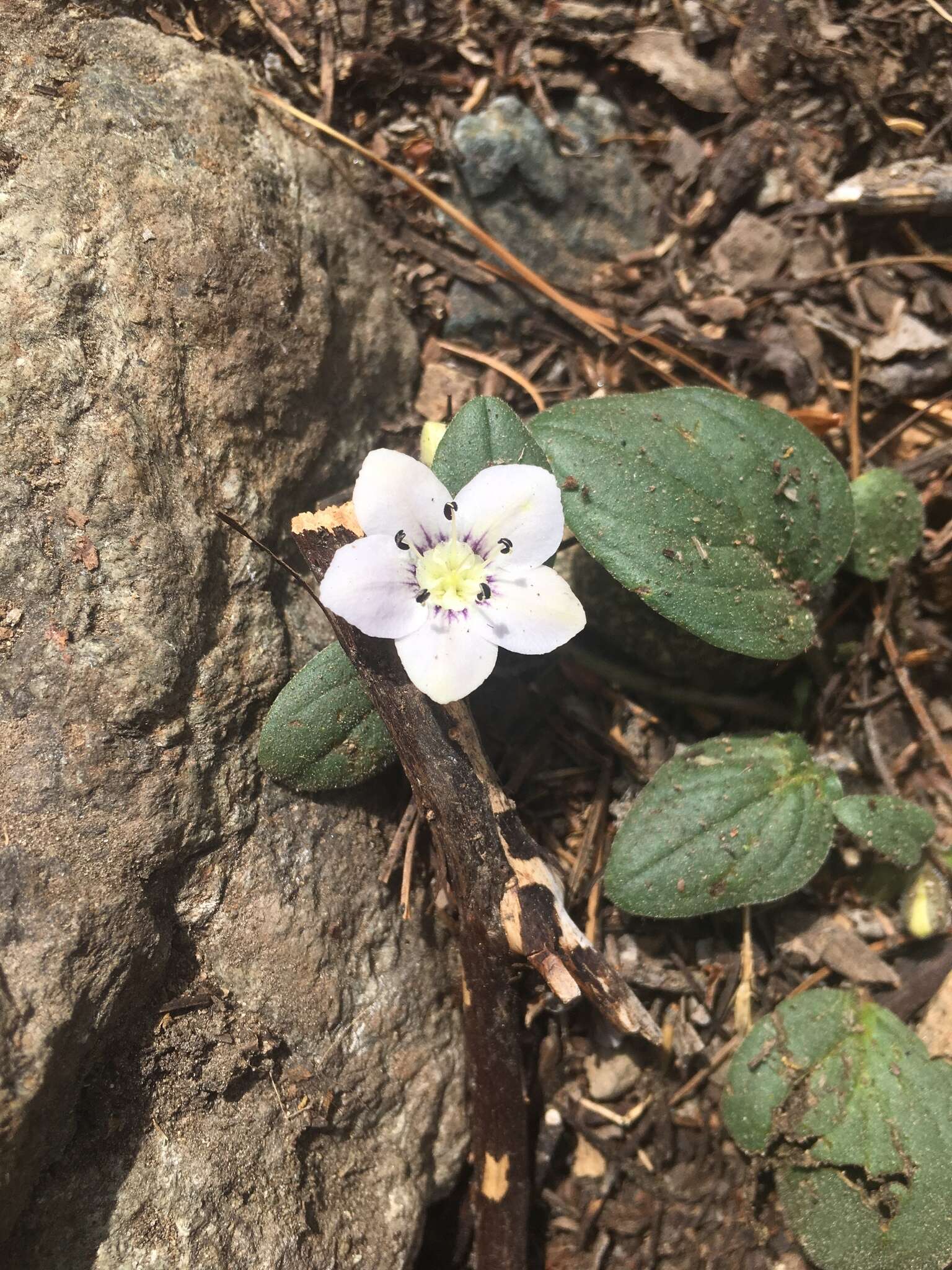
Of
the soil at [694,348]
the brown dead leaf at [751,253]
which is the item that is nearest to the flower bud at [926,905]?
the soil at [694,348]

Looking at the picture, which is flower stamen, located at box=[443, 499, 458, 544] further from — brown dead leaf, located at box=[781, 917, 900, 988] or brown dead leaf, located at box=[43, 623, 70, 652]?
brown dead leaf, located at box=[781, 917, 900, 988]

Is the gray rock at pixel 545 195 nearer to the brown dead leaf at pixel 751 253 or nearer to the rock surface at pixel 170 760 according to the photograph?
the brown dead leaf at pixel 751 253

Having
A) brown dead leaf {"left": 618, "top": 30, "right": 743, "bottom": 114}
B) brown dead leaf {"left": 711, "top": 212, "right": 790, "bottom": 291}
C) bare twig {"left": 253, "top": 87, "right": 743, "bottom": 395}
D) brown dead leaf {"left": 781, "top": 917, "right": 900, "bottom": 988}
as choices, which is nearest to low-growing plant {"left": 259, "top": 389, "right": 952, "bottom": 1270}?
brown dead leaf {"left": 781, "top": 917, "right": 900, "bottom": 988}

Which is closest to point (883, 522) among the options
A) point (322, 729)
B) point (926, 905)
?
point (926, 905)

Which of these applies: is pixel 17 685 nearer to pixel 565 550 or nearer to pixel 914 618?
pixel 565 550

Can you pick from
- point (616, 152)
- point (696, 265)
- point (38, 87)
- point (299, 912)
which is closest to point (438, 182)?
point (616, 152)

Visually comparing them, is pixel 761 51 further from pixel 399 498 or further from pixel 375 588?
pixel 375 588
